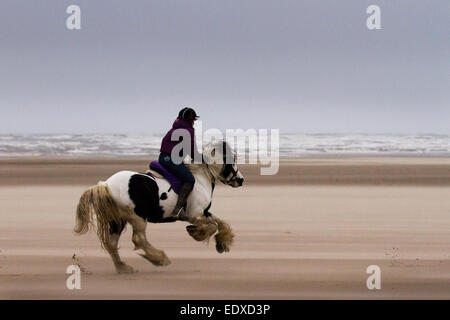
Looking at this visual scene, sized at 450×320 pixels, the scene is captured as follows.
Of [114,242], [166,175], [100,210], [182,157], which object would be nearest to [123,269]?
[114,242]

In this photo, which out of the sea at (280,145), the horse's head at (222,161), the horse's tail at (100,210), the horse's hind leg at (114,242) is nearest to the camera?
the horse's tail at (100,210)

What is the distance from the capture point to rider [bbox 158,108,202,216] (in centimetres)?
1052

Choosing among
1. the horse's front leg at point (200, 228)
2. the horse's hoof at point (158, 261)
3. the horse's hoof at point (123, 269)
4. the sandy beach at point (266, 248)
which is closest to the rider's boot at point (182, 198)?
the horse's front leg at point (200, 228)

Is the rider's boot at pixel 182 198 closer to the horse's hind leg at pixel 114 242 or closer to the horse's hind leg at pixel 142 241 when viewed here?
the horse's hind leg at pixel 142 241

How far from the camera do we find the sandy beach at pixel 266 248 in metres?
9.70

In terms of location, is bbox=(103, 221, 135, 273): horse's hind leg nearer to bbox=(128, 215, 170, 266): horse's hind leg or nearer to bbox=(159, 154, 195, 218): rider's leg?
bbox=(128, 215, 170, 266): horse's hind leg

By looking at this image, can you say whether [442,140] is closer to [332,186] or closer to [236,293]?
[332,186]

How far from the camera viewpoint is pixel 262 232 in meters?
14.9

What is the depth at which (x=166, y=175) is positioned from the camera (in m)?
10.6

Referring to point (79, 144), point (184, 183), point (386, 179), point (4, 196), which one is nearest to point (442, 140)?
point (79, 144)

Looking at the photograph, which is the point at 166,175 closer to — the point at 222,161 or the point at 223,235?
the point at 222,161

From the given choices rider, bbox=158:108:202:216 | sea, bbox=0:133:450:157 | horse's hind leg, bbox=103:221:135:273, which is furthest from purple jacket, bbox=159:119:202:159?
sea, bbox=0:133:450:157

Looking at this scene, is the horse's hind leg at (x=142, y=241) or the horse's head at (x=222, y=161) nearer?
the horse's hind leg at (x=142, y=241)

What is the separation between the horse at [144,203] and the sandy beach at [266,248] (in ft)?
1.42
